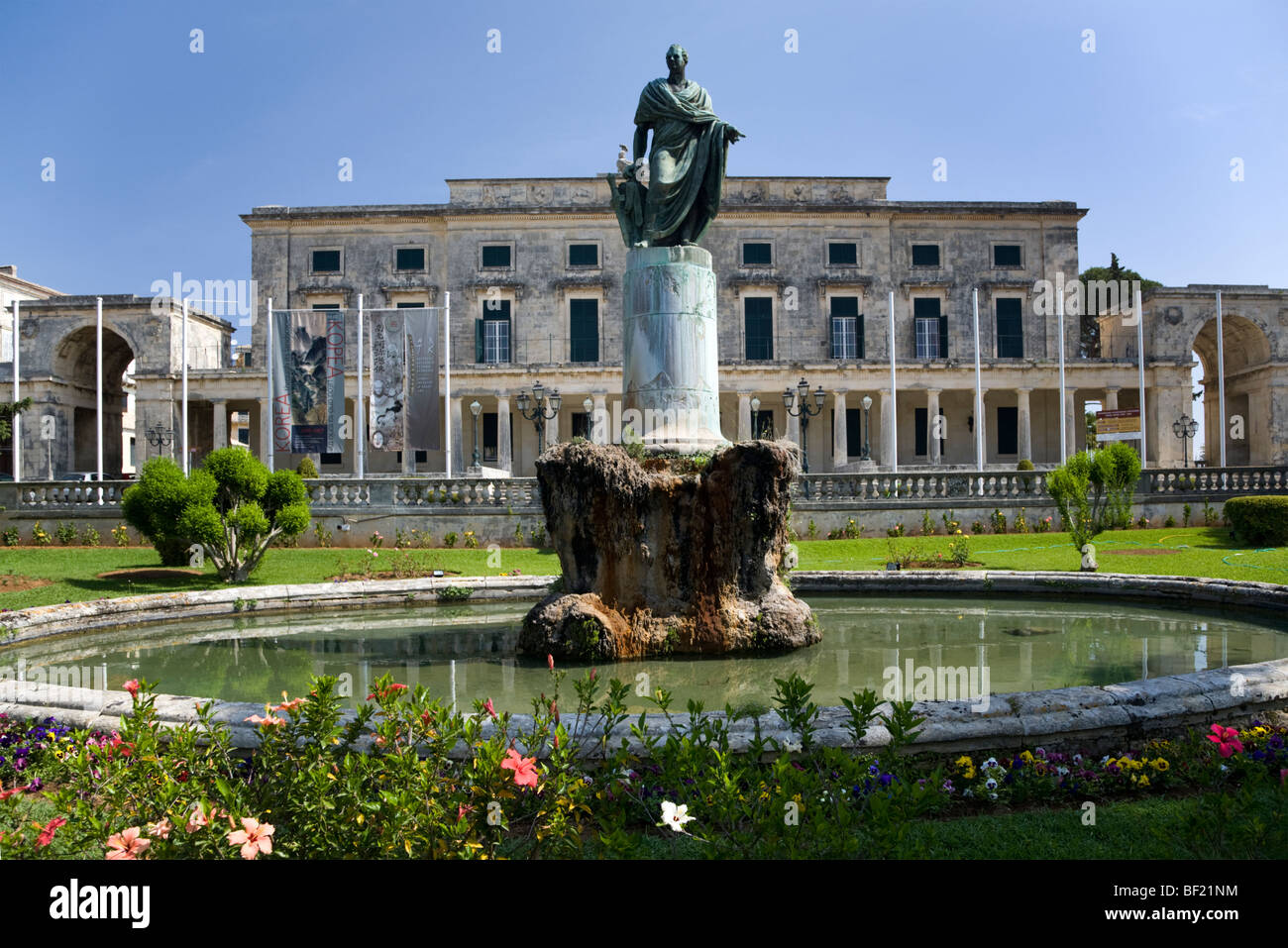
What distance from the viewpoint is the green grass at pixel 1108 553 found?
46.4ft

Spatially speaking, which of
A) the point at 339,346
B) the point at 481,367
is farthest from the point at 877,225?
the point at 339,346

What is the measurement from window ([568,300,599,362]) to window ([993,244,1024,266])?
2036cm

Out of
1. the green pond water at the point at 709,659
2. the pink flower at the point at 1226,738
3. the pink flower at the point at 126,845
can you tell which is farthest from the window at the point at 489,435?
the pink flower at the point at 126,845

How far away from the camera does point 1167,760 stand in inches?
171

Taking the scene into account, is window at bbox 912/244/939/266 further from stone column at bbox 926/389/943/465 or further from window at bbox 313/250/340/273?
window at bbox 313/250/340/273

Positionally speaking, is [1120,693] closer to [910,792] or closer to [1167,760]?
[1167,760]

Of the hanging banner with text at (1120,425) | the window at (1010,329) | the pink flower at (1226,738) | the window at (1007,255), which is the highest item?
the window at (1007,255)

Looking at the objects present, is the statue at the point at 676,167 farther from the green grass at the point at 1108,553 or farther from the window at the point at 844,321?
A: the window at the point at 844,321

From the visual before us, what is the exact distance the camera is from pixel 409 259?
42375 mm

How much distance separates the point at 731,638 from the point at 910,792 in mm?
5368

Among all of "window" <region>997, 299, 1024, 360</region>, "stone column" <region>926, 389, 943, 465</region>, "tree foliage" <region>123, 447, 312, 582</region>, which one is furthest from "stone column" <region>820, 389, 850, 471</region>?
"tree foliage" <region>123, 447, 312, 582</region>

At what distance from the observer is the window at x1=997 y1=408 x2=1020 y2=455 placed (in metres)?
40.8

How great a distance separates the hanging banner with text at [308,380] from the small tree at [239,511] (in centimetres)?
1570

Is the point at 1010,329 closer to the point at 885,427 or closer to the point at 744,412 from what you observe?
the point at 885,427
